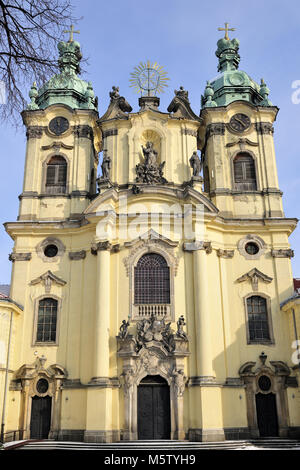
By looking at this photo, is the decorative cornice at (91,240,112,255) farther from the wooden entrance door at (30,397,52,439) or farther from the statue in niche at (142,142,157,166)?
the wooden entrance door at (30,397,52,439)

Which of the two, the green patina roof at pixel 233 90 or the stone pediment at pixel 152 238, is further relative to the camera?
the green patina roof at pixel 233 90

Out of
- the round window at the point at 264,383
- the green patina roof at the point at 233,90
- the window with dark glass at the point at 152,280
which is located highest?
the green patina roof at the point at 233,90

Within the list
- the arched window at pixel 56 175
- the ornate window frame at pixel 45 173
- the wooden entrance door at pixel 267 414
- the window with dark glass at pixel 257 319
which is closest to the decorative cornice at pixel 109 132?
the ornate window frame at pixel 45 173

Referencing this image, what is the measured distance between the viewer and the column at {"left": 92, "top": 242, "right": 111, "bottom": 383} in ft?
64.3

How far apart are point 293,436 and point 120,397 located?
7.02 meters

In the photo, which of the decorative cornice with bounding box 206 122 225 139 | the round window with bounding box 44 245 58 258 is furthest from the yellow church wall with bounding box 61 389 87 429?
the decorative cornice with bounding box 206 122 225 139

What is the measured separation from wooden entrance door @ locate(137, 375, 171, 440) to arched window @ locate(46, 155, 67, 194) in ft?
33.2

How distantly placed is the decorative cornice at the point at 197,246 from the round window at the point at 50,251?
19.7 ft

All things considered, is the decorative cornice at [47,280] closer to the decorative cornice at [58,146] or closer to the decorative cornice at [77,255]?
the decorative cornice at [77,255]

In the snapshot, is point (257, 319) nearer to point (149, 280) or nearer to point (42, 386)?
point (149, 280)

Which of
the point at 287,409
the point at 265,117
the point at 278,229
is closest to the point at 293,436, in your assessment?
the point at 287,409

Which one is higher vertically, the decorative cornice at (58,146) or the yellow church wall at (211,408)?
the decorative cornice at (58,146)

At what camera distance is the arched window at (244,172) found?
2439 cm

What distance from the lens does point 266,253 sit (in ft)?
74.8
